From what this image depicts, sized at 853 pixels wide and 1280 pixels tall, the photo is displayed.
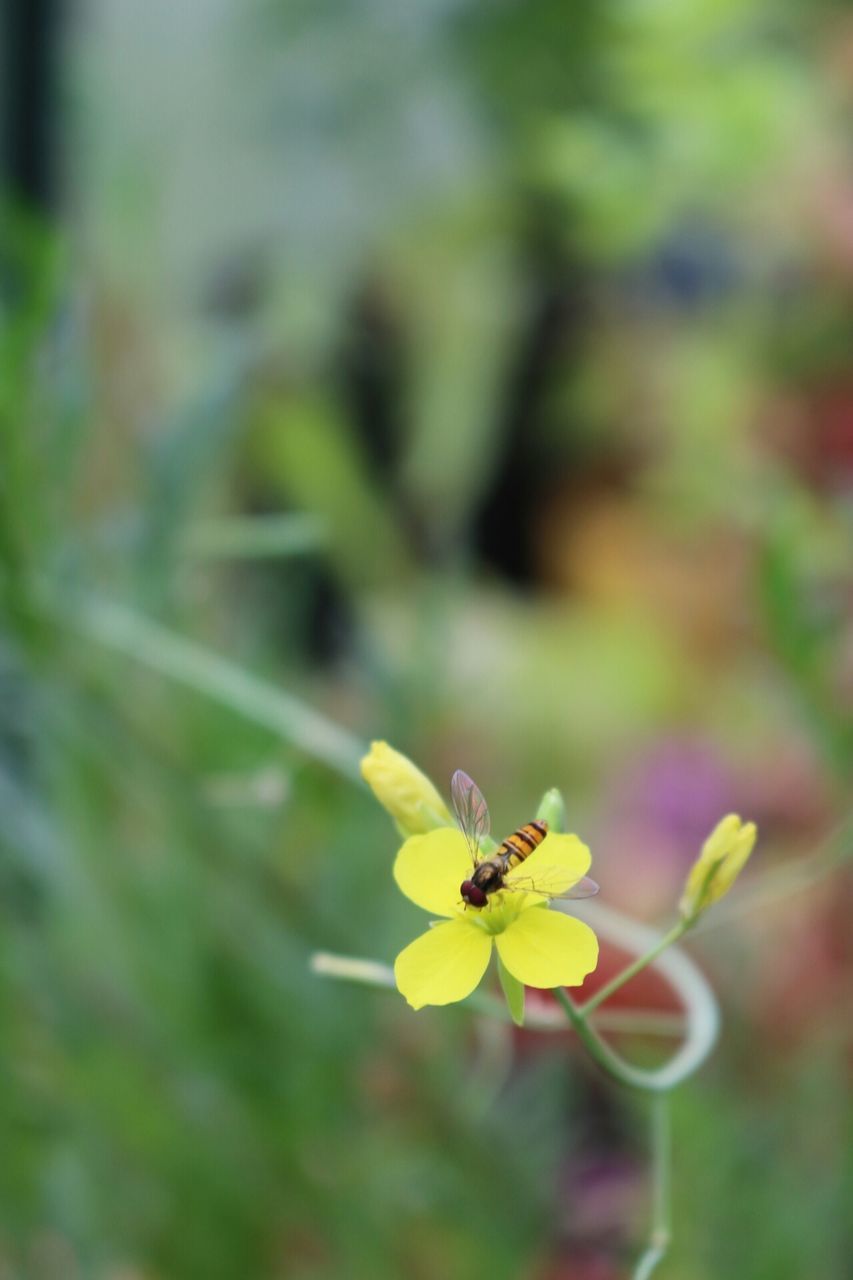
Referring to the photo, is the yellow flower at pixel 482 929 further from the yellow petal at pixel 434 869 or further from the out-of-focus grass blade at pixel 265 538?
the out-of-focus grass blade at pixel 265 538

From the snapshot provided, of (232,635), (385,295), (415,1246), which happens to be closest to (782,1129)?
(415,1246)

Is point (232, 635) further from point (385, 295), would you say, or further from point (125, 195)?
point (385, 295)

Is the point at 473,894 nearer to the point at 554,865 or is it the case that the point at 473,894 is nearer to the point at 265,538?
the point at 554,865

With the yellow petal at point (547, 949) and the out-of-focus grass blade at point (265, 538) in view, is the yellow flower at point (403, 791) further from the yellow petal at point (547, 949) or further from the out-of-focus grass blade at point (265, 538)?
the out-of-focus grass blade at point (265, 538)

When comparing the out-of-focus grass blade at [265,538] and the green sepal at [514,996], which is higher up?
the out-of-focus grass blade at [265,538]

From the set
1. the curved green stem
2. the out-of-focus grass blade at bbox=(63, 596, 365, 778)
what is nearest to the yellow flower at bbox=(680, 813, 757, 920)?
the curved green stem

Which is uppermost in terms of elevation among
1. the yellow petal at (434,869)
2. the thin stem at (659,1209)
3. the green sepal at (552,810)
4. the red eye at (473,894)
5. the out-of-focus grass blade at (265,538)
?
the out-of-focus grass blade at (265,538)

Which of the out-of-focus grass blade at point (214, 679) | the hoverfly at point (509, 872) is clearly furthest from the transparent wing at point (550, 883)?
the out-of-focus grass blade at point (214, 679)

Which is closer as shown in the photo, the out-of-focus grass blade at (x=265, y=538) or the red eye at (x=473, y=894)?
the red eye at (x=473, y=894)
